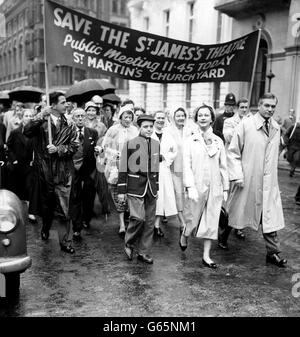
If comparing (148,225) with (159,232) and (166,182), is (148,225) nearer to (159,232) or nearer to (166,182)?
(159,232)

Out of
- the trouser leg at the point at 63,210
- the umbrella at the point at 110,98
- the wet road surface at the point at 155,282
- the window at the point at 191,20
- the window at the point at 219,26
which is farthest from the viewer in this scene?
the window at the point at 191,20

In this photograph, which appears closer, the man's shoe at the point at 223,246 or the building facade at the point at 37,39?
the man's shoe at the point at 223,246

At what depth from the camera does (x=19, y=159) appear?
7492 mm

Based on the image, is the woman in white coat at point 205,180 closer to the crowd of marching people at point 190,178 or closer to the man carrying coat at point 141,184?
the crowd of marching people at point 190,178

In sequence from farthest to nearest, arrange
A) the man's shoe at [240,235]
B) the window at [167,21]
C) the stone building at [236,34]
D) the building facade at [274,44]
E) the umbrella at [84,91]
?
the window at [167,21], the stone building at [236,34], the building facade at [274,44], the umbrella at [84,91], the man's shoe at [240,235]

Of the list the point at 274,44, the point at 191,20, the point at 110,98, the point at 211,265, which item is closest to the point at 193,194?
the point at 211,265

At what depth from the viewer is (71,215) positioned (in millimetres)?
5973

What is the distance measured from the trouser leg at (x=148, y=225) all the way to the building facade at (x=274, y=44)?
42.8 ft

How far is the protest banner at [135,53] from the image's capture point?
5.43m

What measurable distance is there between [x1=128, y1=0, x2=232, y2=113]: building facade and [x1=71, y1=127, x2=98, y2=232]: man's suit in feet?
45.9

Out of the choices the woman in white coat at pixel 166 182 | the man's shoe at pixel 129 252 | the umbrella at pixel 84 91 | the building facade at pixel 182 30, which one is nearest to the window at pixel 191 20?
the building facade at pixel 182 30

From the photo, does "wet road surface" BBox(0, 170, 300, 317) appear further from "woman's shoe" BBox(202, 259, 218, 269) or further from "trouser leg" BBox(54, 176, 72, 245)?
"trouser leg" BBox(54, 176, 72, 245)

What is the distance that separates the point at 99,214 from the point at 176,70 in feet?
9.44

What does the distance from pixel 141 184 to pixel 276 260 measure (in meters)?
1.79
